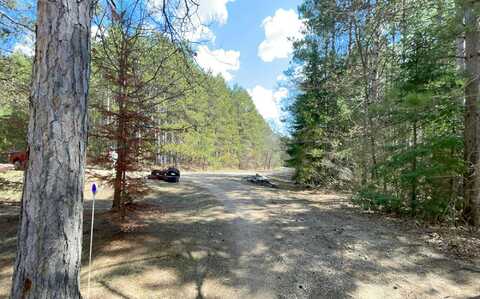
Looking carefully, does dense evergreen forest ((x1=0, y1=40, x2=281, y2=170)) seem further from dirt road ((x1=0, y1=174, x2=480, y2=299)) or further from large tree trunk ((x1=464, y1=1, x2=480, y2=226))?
large tree trunk ((x1=464, y1=1, x2=480, y2=226))

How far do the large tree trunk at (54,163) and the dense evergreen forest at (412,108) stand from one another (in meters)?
5.12

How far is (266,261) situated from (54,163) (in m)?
3.64

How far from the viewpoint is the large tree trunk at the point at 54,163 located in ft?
5.53

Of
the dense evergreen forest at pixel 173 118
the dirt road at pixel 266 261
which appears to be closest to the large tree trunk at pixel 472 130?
the dirt road at pixel 266 261

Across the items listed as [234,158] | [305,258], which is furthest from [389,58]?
[234,158]

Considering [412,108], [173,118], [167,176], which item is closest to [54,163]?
[412,108]

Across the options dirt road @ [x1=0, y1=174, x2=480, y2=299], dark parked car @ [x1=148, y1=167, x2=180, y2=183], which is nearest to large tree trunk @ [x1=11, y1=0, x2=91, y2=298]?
dirt road @ [x1=0, y1=174, x2=480, y2=299]

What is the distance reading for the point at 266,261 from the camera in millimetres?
4391

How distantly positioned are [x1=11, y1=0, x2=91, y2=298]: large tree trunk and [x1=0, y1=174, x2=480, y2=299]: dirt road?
82.9 inches

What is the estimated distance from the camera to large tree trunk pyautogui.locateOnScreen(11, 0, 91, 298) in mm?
1685

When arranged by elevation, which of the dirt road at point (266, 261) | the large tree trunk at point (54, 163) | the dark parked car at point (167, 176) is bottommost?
the dirt road at point (266, 261)

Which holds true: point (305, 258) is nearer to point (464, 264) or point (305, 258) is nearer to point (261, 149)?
point (464, 264)

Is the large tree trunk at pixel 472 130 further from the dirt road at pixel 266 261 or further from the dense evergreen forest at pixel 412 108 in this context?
the dirt road at pixel 266 261

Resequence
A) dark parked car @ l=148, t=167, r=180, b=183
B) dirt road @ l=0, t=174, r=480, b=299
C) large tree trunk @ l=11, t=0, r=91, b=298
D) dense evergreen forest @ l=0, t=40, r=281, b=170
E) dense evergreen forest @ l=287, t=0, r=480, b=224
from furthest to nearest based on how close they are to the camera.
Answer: dark parked car @ l=148, t=167, r=180, b=183
dense evergreen forest @ l=287, t=0, r=480, b=224
dense evergreen forest @ l=0, t=40, r=281, b=170
dirt road @ l=0, t=174, r=480, b=299
large tree trunk @ l=11, t=0, r=91, b=298
